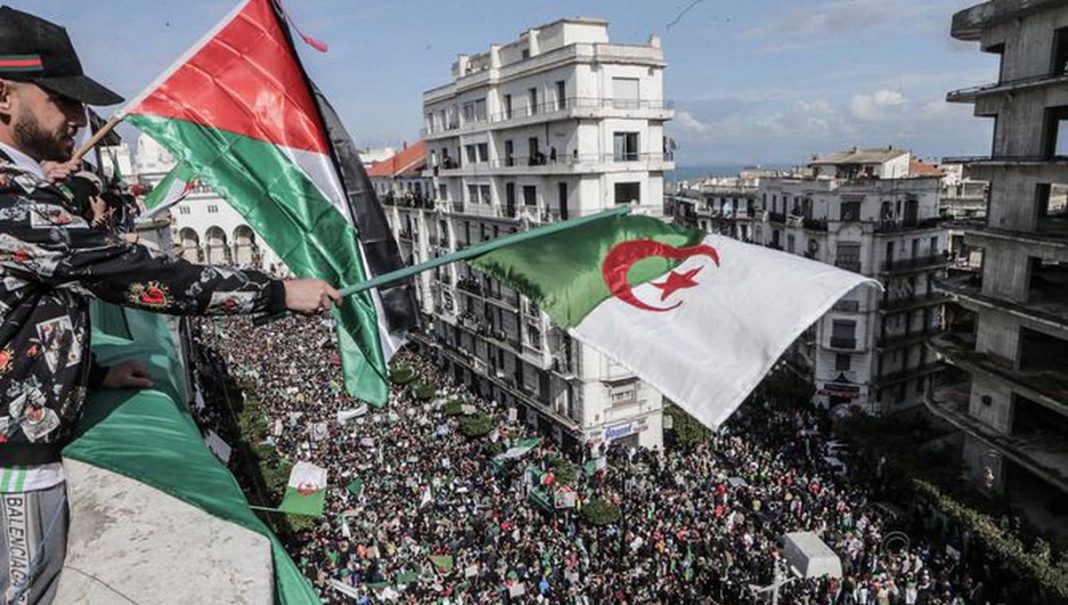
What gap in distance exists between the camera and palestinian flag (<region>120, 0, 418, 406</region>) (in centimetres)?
757

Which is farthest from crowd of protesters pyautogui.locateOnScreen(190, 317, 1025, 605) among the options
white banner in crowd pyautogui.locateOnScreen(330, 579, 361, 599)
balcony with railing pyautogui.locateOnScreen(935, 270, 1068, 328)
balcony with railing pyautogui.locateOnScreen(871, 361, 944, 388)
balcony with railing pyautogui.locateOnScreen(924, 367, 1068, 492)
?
balcony with railing pyautogui.locateOnScreen(871, 361, 944, 388)

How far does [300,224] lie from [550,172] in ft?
96.2

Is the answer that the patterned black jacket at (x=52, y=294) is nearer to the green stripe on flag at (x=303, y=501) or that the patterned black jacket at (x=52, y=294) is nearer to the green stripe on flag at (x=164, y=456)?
the green stripe on flag at (x=164, y=456)

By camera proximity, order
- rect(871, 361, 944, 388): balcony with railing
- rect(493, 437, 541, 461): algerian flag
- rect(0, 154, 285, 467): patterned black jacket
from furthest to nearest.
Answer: rect(871, 361, 944, 388): balcony with railing
rect(493, 437, 541, 461): algerian flag
rect(0, 154, 285, 467): patterned black jacket

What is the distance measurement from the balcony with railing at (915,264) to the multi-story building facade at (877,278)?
0.06m

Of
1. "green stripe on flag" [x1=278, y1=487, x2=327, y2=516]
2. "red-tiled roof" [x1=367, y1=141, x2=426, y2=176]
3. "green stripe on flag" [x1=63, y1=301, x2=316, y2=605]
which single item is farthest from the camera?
"red-tiled roof" [x1=367, y1=141, x2=426, y2=176]

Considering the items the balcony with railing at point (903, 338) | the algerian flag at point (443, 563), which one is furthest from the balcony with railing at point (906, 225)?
the algerian flag at point (443, 563)

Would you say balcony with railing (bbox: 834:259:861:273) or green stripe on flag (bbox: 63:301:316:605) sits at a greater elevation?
green stripe on flag (bbox: 63:301:316:605)

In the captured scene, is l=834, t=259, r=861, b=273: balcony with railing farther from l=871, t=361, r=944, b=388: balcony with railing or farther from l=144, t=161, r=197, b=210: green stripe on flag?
l=144, t=161, r=197, b=210: green stripe on flag

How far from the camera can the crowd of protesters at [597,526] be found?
22156 mm

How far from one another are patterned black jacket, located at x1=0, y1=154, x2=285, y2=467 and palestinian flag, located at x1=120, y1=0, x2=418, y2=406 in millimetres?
4026

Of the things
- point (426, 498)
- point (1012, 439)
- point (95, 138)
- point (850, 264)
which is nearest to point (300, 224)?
point (95, 138)

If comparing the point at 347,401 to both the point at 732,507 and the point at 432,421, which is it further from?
the point at 732,507

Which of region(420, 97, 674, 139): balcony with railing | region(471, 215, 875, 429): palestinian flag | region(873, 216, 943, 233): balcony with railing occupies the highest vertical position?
region(420, 97, 674, 139): balcony with railing
